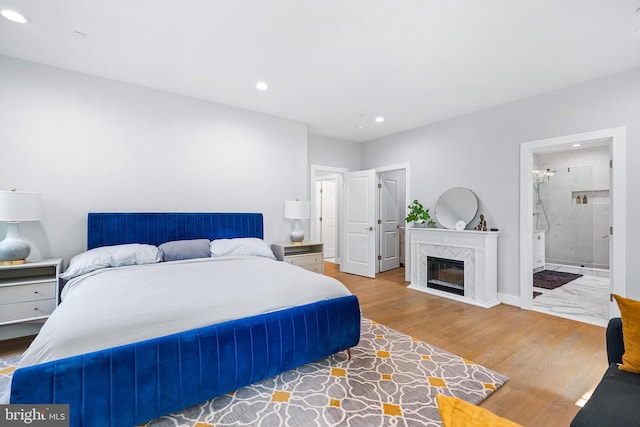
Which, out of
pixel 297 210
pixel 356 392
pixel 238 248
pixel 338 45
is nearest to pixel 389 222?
pixel 297 210

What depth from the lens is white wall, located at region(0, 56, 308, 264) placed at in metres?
2.96

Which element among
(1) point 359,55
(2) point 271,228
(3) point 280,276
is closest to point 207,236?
(2) point 271,228

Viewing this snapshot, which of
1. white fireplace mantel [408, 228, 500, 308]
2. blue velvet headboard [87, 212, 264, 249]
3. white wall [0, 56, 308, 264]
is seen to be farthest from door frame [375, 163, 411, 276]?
blue velvet headboard [87, 212, 264, 249]

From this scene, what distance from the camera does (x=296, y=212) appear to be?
4.38 meters

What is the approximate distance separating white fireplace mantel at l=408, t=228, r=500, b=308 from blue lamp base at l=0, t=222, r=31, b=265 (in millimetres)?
4779

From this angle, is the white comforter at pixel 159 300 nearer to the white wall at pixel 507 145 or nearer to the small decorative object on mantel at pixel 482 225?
the small decorative object on mantel at pixel 482 225

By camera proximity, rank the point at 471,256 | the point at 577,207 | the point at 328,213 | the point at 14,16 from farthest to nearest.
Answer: the point at 328,213 < the point at 577,207 < the point at 471,256 < the point at 14,16

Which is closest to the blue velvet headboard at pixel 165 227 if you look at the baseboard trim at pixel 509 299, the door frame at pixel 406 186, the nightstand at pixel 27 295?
the nightstand at pixel 27 295

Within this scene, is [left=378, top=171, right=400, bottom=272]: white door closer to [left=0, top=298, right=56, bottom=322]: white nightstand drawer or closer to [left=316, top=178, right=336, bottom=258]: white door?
[left=316, top=178, right=336, bottom=258]: white door

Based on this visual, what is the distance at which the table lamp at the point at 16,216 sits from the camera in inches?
100

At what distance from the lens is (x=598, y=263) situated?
5.77m

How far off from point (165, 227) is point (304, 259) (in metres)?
1.88

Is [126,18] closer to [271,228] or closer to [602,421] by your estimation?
[271,228]

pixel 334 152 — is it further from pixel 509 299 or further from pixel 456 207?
pixel 509 299
